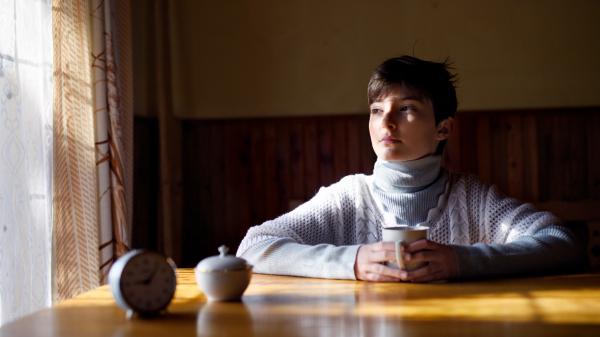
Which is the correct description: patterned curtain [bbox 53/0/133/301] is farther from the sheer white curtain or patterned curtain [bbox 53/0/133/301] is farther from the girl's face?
the girl's face

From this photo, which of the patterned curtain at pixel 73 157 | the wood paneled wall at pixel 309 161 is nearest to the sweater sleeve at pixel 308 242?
the patterned curtain at pixel 73 157

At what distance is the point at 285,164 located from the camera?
3.51 meters

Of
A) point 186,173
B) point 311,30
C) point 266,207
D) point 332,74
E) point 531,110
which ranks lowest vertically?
point 266,207

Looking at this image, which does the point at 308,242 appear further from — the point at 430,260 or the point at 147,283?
the point at 147,283

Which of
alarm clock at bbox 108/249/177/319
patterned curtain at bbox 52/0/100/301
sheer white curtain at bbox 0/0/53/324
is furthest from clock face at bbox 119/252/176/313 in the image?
patterned curtain at bbox 52/0/100/301

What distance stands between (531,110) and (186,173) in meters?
2.30

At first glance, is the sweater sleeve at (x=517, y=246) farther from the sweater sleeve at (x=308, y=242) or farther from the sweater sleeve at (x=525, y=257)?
the sweater sleeve at (x=308, y=242)

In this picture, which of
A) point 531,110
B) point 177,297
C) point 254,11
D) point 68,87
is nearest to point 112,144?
point 68,87

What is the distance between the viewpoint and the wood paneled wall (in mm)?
3295

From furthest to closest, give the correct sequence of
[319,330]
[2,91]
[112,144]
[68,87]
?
1. [112,144]
2. [68,87]
3. [2,91]
4. [319,330]

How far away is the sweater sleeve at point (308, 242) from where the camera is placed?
1.19 metres

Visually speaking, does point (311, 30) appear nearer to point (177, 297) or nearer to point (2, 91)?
point (2, 91)

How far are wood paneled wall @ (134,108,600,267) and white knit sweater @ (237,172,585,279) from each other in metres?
1.82

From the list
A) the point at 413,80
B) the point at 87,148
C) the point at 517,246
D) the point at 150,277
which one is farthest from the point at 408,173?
the point at 87,148
